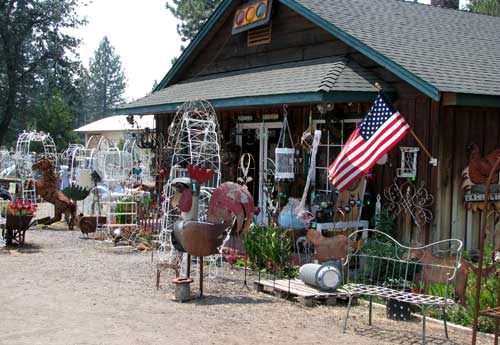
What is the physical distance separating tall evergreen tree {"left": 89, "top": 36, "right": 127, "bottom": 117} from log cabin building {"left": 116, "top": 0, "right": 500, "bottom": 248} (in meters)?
87.3

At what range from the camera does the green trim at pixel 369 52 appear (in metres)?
8.88

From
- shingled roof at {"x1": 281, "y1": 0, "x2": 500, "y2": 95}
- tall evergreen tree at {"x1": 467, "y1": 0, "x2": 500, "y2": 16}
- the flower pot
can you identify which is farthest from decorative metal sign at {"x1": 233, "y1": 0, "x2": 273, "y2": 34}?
tall evergreen tree at {"x1": 467, "y1": 0, "x2": 500, "y2": 16}

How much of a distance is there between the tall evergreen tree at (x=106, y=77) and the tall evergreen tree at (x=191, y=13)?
201ft

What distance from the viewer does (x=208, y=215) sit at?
26.5ft

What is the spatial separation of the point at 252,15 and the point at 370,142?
20.3 ft

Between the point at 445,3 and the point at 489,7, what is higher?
the point at 489,7

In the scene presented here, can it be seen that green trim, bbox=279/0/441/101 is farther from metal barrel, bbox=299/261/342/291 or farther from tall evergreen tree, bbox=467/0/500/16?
tall evergreen tree, bbox=467/0/500/16

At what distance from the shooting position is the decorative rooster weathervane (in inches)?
309

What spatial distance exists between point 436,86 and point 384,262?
8.18ft

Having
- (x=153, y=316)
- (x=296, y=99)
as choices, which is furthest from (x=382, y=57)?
(x=153, y=316)

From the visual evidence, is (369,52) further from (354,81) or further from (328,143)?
(328,143)

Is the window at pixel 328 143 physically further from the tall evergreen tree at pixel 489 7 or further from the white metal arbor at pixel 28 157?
the tall evergreen tree at pixel 489 7

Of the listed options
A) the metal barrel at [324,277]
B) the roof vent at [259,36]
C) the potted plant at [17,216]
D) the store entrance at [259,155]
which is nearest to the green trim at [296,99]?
the store entrance at [259,155]

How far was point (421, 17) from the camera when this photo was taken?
44.5 feet
